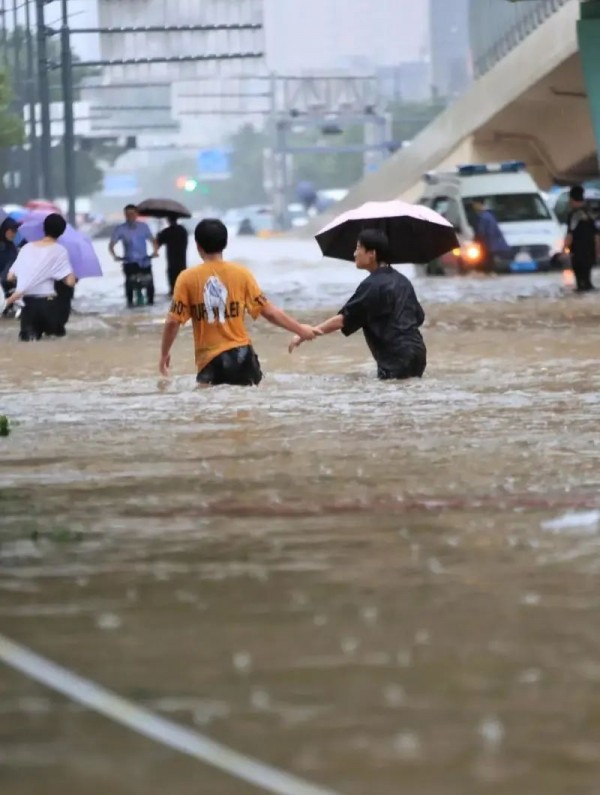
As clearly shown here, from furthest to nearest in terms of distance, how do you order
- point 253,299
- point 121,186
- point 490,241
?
point 121,186 → point 490,241 → point 253,299

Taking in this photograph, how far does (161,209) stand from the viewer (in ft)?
103

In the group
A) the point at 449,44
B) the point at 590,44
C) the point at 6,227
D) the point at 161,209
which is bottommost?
the point at 6,227

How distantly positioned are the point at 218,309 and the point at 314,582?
610cm

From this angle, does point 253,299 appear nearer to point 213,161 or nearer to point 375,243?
point 375,243

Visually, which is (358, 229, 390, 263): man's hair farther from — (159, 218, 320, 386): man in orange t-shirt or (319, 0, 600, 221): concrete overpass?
(319, 0, 600, 221): concrete overpass

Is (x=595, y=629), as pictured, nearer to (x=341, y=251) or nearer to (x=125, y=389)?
(x=125, y=389)

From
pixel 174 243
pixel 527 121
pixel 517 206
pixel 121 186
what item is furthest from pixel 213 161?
pixel 174 243

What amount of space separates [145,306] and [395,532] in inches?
884

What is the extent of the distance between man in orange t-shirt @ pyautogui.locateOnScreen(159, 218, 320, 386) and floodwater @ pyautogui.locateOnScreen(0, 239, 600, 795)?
0.28m

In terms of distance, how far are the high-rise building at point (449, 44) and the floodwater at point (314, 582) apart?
124 meters

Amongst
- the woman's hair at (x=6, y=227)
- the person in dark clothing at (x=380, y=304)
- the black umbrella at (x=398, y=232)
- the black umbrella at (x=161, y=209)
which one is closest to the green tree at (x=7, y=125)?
the black umbrella at (x=161, y=209)

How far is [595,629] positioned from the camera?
22.3 ft

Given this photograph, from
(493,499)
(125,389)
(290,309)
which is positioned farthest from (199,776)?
(290,309)

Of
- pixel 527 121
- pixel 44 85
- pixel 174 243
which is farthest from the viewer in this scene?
pixel 44 85
